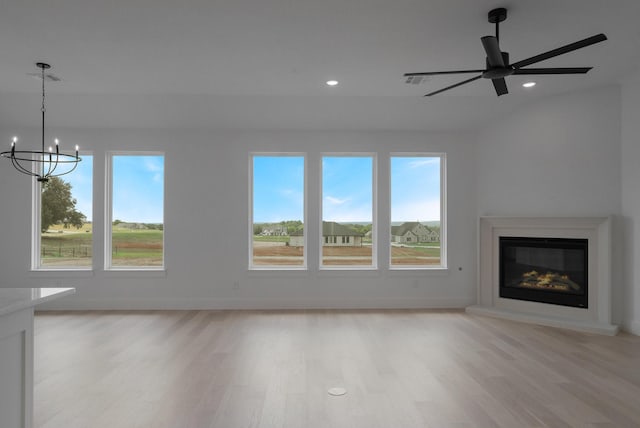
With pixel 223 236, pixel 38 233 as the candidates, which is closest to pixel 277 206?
pixel 223 236

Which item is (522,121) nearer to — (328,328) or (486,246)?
(486,246)

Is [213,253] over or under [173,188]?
under

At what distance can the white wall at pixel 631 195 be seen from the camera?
14.6 ft

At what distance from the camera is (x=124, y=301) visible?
18.8 ft

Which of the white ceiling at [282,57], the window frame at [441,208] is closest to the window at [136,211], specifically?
→ the white ceiling at [282,57]

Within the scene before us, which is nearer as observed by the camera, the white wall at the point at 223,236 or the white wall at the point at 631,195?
the white wall at the point at 631,195

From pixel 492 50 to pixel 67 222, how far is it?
6268mm

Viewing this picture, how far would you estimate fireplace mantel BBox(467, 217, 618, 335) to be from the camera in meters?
4.70

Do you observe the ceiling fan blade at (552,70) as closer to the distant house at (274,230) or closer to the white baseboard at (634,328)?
the white baseboard at (634,328)

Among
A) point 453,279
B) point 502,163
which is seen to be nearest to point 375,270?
point 453,279

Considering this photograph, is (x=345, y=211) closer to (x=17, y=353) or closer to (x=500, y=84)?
(x=500, y=84)

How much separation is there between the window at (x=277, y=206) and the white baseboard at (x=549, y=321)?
9.27ft

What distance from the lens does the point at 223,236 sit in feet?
19.1

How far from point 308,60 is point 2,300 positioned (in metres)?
3.26
